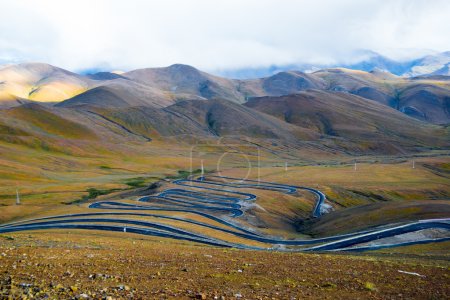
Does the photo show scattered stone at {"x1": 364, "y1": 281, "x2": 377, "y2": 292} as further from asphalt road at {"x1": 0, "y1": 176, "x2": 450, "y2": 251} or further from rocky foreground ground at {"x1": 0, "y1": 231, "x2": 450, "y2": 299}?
asphalt road at {"x1": 0, "y1": 176, "x2": 450, "y2": 251}

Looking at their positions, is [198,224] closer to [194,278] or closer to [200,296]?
[194,278]

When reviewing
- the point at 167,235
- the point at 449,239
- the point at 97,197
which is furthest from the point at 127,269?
the point at 97,197

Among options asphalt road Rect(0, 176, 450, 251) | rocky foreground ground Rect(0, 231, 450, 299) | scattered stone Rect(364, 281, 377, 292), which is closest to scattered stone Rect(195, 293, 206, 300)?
rocky foreground ground Rect(0, 231, 450, 299)

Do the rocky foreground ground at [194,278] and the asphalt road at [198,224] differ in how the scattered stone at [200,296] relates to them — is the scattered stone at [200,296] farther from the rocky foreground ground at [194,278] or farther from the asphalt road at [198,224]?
the asphalt road at [198,224]

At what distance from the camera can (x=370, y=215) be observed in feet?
300

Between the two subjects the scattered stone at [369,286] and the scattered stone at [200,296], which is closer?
the scattered stone at [200,296]

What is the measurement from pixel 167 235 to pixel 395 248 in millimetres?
34611

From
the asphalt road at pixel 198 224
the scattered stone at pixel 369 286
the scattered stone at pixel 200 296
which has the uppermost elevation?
the scattered stone at pixel 200 296

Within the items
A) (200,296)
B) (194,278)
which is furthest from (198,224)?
(200,296)

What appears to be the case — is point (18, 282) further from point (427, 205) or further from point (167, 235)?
point (427, 205)

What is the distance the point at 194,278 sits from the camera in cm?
2231

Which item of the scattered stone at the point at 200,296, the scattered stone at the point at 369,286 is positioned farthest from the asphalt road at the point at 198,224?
the scattered stone at the point at 200,296

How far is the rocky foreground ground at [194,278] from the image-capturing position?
1858 centimetres

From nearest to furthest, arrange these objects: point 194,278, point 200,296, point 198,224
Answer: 1. point 200,296
2. point 194,278
3. point 198,224
